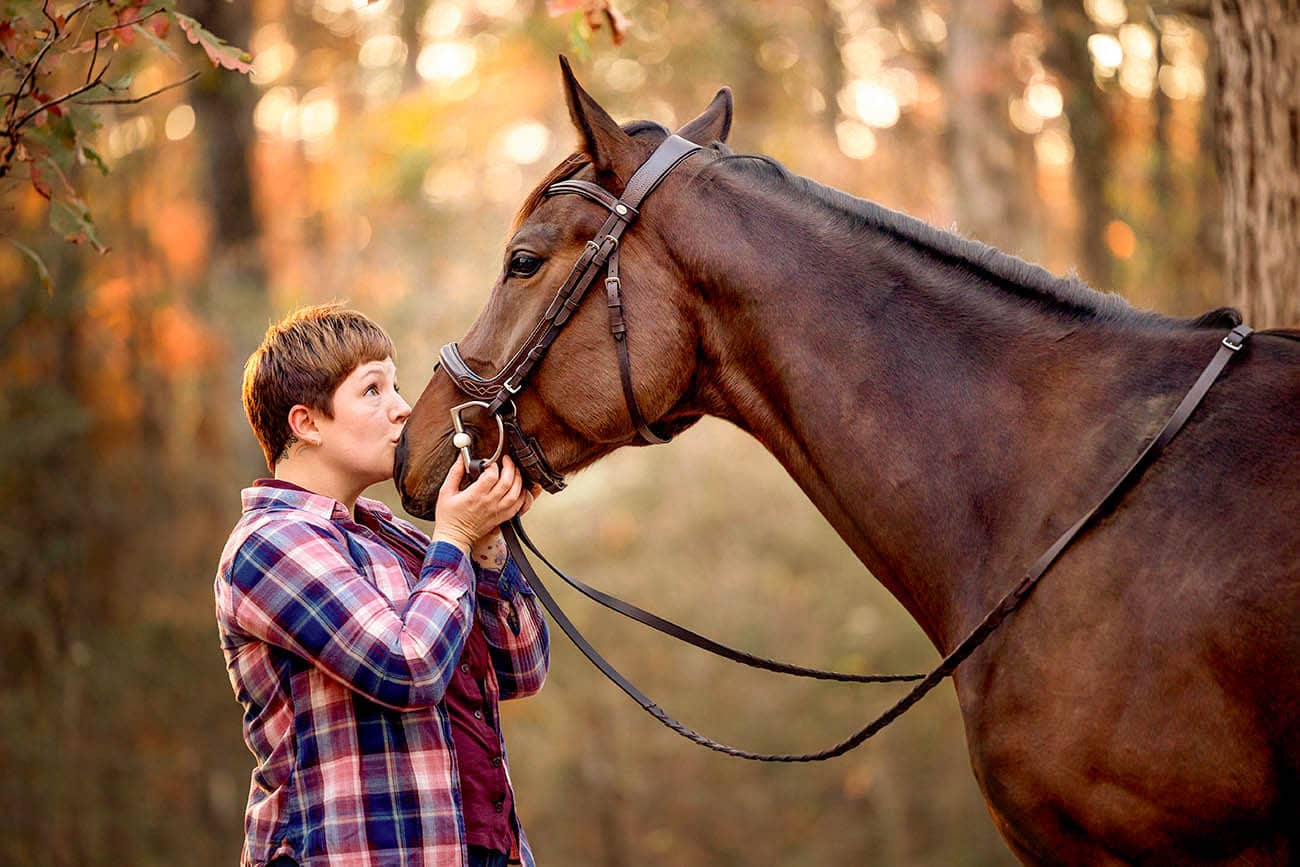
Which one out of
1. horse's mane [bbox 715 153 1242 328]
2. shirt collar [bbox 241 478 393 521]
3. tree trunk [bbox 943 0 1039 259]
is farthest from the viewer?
tree trunk [bbox 943 0 1039 259]

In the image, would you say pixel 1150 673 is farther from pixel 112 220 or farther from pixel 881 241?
pixel 112 220

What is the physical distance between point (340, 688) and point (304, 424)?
0.69 metres

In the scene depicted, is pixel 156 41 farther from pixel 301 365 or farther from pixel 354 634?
pixel 354 634

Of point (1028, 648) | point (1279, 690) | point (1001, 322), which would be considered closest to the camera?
point (1279, 690)

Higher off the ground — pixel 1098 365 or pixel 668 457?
pixel 1098 365

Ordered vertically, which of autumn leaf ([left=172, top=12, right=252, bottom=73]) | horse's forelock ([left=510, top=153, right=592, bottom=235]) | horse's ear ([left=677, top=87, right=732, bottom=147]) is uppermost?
autumn leaf ([left=172, top=12, right=252, bottom=73])

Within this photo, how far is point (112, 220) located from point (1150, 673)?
12.6 meters

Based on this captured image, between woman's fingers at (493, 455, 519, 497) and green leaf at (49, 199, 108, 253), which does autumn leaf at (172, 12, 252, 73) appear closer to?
green leaf at (49, 199, 108, 253)

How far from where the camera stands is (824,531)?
13180 mm

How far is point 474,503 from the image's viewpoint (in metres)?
2.89

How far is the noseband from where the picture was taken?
9.75ft

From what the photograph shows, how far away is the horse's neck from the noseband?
0.26 metres

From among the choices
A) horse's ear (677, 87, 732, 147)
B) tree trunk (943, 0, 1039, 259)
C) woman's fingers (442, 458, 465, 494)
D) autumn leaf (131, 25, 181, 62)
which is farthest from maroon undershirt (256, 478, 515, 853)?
tree trunk (943, 0, 1039, 259)

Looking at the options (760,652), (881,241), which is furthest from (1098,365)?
(760,652)
